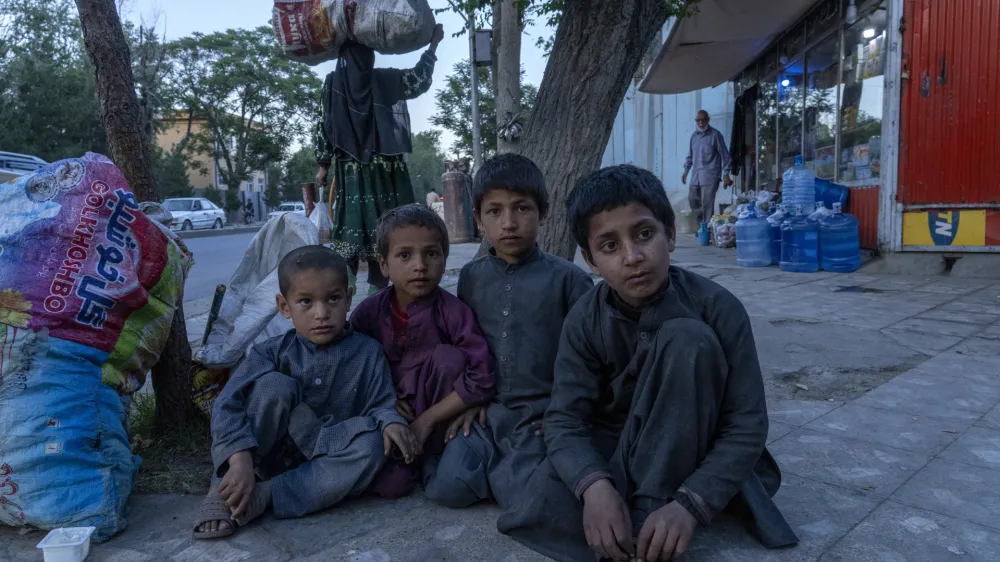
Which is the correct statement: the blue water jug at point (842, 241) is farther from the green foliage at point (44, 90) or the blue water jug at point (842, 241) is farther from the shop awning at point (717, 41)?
the green foliage at point (44, 90)

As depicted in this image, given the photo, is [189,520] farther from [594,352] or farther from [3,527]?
[594,352]

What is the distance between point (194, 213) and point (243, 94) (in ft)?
30.3

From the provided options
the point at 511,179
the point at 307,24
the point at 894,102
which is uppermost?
the point at 307,24

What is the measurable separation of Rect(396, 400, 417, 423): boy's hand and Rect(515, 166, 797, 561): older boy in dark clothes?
60 cm

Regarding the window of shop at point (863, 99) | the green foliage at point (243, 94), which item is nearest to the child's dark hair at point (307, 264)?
the window of shop at point (863, 99)

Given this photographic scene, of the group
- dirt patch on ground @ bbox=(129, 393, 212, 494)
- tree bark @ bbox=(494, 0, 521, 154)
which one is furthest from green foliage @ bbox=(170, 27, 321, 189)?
dirt patch on ground @ bbox=(129, 393, 212, 494)

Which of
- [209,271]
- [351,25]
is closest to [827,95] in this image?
[351,25]

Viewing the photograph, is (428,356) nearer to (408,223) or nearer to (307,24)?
(408,223)

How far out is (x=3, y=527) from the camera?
6.05ft

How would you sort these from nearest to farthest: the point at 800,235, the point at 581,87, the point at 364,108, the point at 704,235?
the point at 581,87 < the point at 364,108 < the point at 800,235 < the point at 704,235

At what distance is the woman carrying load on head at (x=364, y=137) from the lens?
144 inches

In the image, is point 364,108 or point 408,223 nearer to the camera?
point 408,223

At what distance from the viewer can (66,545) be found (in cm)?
161

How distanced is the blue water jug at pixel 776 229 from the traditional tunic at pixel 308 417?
5940 millimetres
